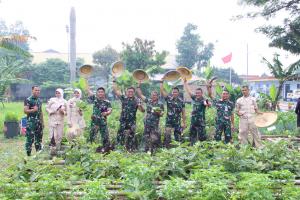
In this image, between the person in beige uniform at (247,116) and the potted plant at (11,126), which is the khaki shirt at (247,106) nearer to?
the person in beige uniform at (247,116)

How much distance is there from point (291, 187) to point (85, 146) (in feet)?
8.80

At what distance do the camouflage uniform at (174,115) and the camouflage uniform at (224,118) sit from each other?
0.69 m

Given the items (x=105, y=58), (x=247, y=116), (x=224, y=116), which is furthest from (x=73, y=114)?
(x=105, y=58)

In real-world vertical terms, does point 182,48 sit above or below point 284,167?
above

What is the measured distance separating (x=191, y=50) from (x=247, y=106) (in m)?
29.6

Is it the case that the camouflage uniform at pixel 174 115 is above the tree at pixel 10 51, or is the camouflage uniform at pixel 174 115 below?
below

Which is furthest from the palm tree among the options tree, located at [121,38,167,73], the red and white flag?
tree, located at [121,38,167,73]

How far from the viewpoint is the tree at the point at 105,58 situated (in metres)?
30.4

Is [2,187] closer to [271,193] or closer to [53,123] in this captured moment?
[271,193]

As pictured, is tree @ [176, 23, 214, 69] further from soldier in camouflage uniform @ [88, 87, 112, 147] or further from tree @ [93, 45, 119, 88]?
soldier in camouflage uniform @ [88, 87, 112, 147]

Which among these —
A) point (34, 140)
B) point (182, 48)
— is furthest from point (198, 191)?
point (182, 48)

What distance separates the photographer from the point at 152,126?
7012mm

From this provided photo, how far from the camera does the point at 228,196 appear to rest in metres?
3.19

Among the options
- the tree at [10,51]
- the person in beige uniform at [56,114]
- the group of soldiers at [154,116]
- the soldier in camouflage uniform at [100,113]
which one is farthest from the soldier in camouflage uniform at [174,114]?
the tree at [10,51]
